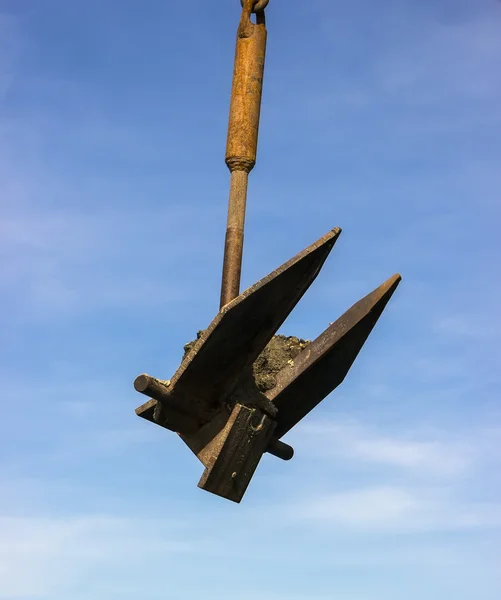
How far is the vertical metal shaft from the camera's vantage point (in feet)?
34.2

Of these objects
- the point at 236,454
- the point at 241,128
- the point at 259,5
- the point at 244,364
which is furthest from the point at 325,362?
the point at 259,5

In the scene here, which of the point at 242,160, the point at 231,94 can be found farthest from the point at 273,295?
the point at 231,94

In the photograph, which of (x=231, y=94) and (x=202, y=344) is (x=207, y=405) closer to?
(x=202, y=344)

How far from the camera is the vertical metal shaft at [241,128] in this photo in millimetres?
10414

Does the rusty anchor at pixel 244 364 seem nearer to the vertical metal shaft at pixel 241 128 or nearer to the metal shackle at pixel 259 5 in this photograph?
the vertical metal shaft at pixel 241 128

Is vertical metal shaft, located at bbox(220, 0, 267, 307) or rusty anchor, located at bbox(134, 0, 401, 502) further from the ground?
vertical metal shaft, located at bbox(220, 0, 267, 307)

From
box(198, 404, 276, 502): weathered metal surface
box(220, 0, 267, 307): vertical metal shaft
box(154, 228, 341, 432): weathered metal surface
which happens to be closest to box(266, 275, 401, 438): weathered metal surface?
box(198, 404, 276, 502): weathered metal surface

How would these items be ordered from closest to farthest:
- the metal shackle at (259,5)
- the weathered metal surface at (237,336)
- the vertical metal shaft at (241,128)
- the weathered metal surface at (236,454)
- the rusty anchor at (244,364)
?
the weathered metal surface at (237,336)
the rusty anchor at (244,364)
the weathered metal surface at (236,454)
the vertical metal shaft at (241,128)
the metal shackle at (259,5)

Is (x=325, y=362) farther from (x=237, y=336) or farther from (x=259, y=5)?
(x=259, y=5)

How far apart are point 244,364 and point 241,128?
7.66 ft

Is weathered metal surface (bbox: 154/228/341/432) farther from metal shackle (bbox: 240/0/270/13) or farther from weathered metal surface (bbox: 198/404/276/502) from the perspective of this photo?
metal shackle (bbox: 240/0/270/13)

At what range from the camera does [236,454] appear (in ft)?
32.4

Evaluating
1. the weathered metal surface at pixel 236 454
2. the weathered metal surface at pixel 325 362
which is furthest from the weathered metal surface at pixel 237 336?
the weathered metal surface at pixel 325 362

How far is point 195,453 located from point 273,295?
158 cm
